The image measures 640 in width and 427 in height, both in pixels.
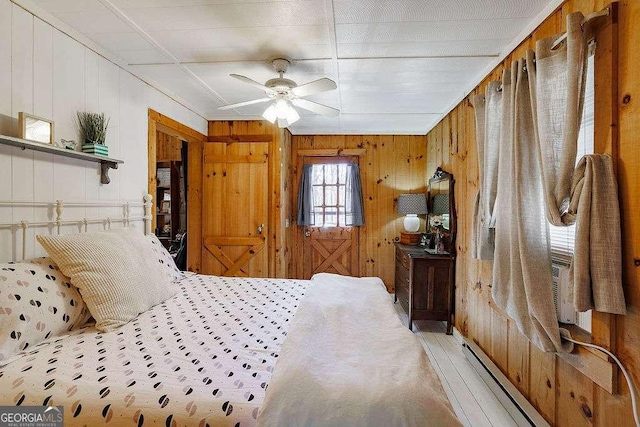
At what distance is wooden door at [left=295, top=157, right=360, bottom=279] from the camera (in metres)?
4.43

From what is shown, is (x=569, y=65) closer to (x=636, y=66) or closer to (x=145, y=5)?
(x=636, y=66)

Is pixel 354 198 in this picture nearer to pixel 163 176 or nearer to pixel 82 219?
pixel 163 176

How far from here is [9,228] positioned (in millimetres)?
1501

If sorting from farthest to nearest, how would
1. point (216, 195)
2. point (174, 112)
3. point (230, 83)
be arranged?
1. point (216, 195)
2. point (174, 112)
3. point (230, 83)

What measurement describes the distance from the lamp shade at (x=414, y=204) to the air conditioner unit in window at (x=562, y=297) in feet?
7.72

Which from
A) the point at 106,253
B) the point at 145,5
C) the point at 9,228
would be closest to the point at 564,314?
the point at 106,253

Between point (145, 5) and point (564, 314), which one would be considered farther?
point (145, 5)

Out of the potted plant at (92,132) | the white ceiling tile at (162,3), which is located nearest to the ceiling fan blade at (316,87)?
the white ceiling tile at (162,3)

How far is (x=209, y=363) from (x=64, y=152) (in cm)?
157

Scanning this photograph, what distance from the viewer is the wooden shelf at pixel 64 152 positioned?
142 centimetres

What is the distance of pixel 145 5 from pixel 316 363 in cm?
208

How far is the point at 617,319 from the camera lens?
3.78ft

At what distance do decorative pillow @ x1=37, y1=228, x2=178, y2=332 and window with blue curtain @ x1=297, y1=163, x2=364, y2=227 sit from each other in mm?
2811

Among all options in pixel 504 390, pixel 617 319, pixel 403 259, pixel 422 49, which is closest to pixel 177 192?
pixel 403 259
